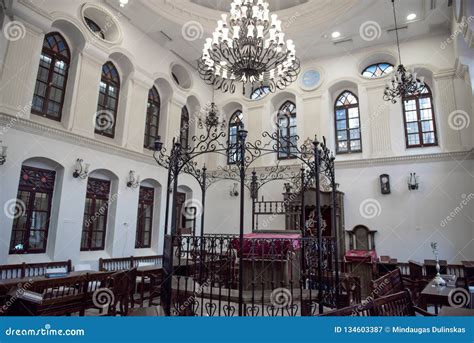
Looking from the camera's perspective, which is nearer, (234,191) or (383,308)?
(383,308)

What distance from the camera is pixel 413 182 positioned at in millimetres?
9625

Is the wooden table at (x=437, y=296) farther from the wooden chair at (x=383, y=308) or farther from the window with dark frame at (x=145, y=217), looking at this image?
the window with dark frame at (x=145, y=217)

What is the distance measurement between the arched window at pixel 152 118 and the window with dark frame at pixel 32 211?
11.9 feet

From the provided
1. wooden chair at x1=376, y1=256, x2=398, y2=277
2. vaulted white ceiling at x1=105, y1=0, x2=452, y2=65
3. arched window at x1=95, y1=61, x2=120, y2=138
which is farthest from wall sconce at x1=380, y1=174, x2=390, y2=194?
arched window at x1=95, y1=61, x2=120, y2=138

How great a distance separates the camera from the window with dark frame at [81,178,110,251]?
8570mm

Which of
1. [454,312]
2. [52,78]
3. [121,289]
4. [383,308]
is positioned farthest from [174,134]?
[454,312]

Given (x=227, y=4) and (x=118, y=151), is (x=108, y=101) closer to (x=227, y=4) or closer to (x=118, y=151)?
(x=118, y=151)

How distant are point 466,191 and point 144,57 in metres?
10.9

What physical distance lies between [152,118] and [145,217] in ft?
11.6

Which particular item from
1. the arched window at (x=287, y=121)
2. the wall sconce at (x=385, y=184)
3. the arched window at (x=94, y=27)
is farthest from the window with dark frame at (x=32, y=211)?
the wall sconce at (x=385, y=184)

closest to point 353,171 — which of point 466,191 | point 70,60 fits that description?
point 466,191

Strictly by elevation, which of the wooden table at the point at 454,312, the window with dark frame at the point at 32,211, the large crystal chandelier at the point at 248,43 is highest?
the large crystal chandelier at the point at 248,43

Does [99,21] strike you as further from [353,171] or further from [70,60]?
[353,171]

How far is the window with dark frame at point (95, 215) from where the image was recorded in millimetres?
8570
